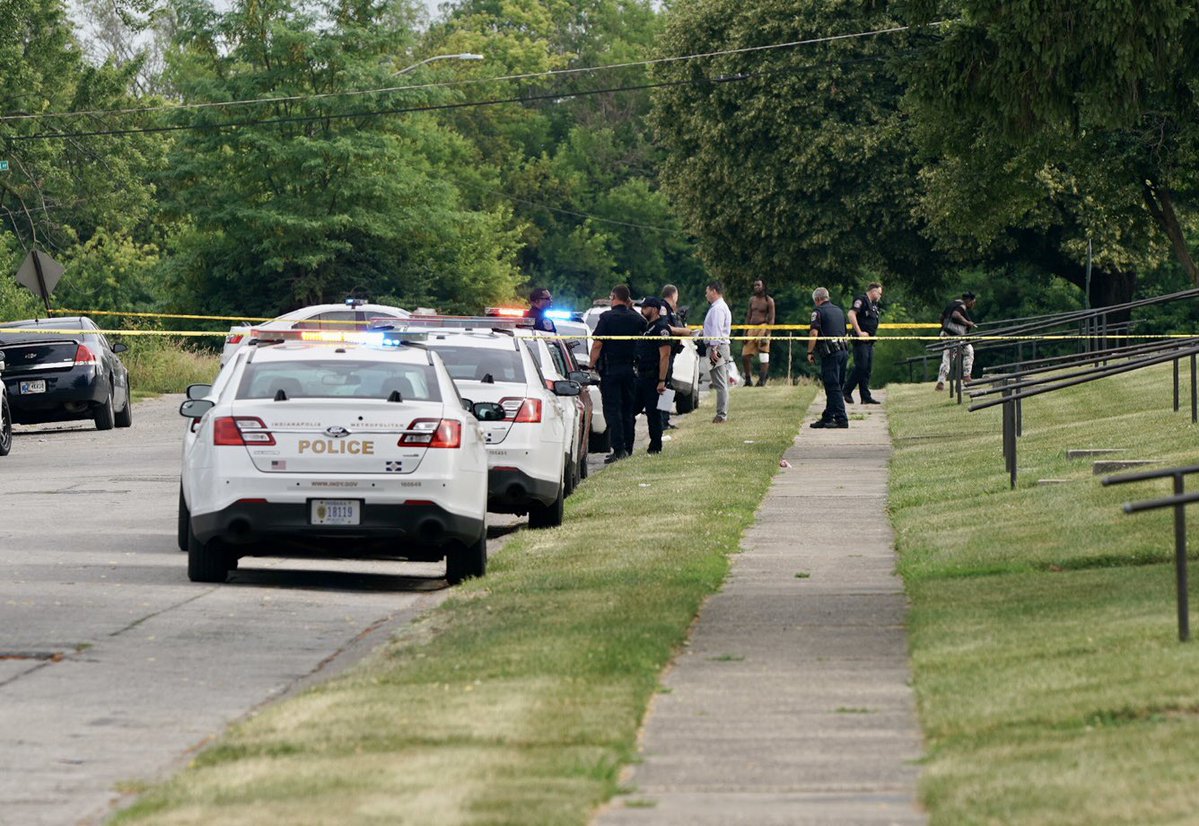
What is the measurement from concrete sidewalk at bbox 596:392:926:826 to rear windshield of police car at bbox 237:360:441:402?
92.5 inches

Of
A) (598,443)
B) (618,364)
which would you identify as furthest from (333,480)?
(598,443)

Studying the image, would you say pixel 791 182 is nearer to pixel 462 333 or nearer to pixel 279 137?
pixel 279 137

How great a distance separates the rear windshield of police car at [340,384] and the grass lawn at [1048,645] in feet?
10.8

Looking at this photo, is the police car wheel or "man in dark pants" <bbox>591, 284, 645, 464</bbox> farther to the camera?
"man in dark pants" <bbox>591, 284, 645, 464</bbox>

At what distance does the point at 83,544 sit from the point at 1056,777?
10.9 meters

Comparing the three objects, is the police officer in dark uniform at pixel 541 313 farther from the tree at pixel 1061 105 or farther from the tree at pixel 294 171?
the tree at pixel 294 171

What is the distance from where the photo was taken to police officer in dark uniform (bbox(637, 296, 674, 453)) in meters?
24.4

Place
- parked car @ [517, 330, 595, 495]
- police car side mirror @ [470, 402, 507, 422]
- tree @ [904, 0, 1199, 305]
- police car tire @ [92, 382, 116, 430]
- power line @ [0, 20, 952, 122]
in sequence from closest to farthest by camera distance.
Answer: tree @ [904, 0, 1199, 305], police car side mirror @ [470, 402, 507, 422], parked car @ [517, 330, 595, 495], police car tire @ [92, 382, 116, 430], power line @ [0, 20, 952, 122]

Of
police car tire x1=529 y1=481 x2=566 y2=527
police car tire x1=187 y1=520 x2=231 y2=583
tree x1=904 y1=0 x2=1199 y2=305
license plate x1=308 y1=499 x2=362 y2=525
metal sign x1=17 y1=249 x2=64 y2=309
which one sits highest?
tree x1=904 y1=0 x2=1199 y2=305

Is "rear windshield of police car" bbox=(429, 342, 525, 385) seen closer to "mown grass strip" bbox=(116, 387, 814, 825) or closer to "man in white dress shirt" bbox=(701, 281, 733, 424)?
"mown grass strip" bbox=(116, 387, 814, 825)

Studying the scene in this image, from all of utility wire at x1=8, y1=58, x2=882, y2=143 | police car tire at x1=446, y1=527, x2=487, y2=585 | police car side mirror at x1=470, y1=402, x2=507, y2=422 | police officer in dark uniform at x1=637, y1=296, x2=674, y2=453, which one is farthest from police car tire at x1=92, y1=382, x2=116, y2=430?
utility wire at x1=8, y1=58, x2=882, y2=143

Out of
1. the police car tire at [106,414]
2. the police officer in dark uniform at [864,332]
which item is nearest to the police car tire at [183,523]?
the police car tire at [106,414]

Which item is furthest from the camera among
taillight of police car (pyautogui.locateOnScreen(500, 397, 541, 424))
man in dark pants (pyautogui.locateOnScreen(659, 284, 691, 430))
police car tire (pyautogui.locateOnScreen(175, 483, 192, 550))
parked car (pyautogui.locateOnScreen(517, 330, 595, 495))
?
man in dark pants (pyautogui.locateOnScreen(659, 284, 691, 430))

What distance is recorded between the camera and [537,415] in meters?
17.6
